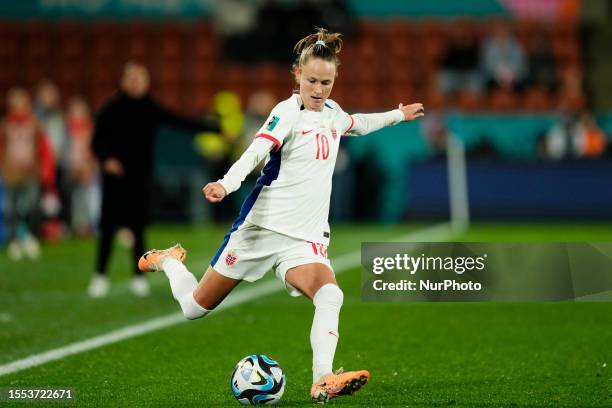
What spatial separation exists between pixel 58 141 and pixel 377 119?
47.7 ft

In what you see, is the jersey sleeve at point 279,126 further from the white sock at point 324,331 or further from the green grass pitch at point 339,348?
the green grass pitch at point 339,348

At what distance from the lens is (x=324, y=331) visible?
5.80m

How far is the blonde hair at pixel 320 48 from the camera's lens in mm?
6004

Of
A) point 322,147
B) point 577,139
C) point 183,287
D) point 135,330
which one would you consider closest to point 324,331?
point 322,147

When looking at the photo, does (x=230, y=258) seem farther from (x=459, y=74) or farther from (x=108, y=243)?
(x=459, y=74)

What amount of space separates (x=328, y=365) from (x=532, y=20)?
21.0 m

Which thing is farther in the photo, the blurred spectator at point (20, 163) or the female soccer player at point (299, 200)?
the blurred spectator at point (20, 163)

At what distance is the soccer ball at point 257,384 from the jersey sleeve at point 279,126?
3.78 feet

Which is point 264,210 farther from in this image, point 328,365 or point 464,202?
point 464,202

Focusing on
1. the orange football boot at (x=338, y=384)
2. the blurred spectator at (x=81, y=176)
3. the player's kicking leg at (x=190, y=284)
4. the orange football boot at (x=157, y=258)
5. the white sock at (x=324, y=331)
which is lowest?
the orange football boot at (x=338, y=384)

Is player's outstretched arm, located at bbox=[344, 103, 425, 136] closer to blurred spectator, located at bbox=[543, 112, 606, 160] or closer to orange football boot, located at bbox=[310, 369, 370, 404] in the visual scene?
orange football boot, located at bbox=[310, 369, 370, 404]

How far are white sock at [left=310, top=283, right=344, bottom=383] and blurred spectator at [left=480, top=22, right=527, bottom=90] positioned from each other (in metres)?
18.9

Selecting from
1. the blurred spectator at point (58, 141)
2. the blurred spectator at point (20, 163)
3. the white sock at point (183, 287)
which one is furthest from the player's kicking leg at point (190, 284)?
the blurred spectator at point (58, 141)

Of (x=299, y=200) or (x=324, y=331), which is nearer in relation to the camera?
(x=324, y=331)
